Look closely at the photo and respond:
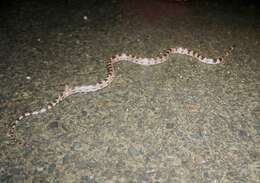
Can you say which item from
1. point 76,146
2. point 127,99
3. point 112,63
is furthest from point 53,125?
point 112,63

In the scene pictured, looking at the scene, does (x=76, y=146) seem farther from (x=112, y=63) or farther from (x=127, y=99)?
(x=112, y=63)

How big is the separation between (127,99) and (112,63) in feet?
3.94

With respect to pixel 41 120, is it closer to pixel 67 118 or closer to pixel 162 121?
pixel 67 118

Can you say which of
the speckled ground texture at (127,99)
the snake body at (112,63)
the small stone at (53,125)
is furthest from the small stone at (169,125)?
the small stone at (53,125)

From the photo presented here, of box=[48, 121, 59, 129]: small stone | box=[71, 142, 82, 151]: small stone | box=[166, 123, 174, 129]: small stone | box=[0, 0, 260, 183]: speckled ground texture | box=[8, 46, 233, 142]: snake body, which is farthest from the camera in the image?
box=[166, 123, 174, 129]: small stone

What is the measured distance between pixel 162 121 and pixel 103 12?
468cm

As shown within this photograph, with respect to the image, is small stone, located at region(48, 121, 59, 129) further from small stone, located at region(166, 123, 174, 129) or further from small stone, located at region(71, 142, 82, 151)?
small stone, located at region(166, 123, 174, 129)

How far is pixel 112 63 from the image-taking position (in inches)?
273

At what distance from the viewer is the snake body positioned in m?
5.43

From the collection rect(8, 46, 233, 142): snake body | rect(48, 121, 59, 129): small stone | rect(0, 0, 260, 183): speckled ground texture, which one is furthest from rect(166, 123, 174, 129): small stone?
rect(48, 121, 59, 129): small stone

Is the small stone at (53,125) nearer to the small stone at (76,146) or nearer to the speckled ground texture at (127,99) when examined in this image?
the speckled ground texture at (127,99)

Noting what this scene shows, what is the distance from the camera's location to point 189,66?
7.17 metres

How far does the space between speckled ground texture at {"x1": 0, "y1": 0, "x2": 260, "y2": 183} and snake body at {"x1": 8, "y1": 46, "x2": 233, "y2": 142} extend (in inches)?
4.5

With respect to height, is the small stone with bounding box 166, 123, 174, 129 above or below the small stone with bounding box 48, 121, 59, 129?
above
